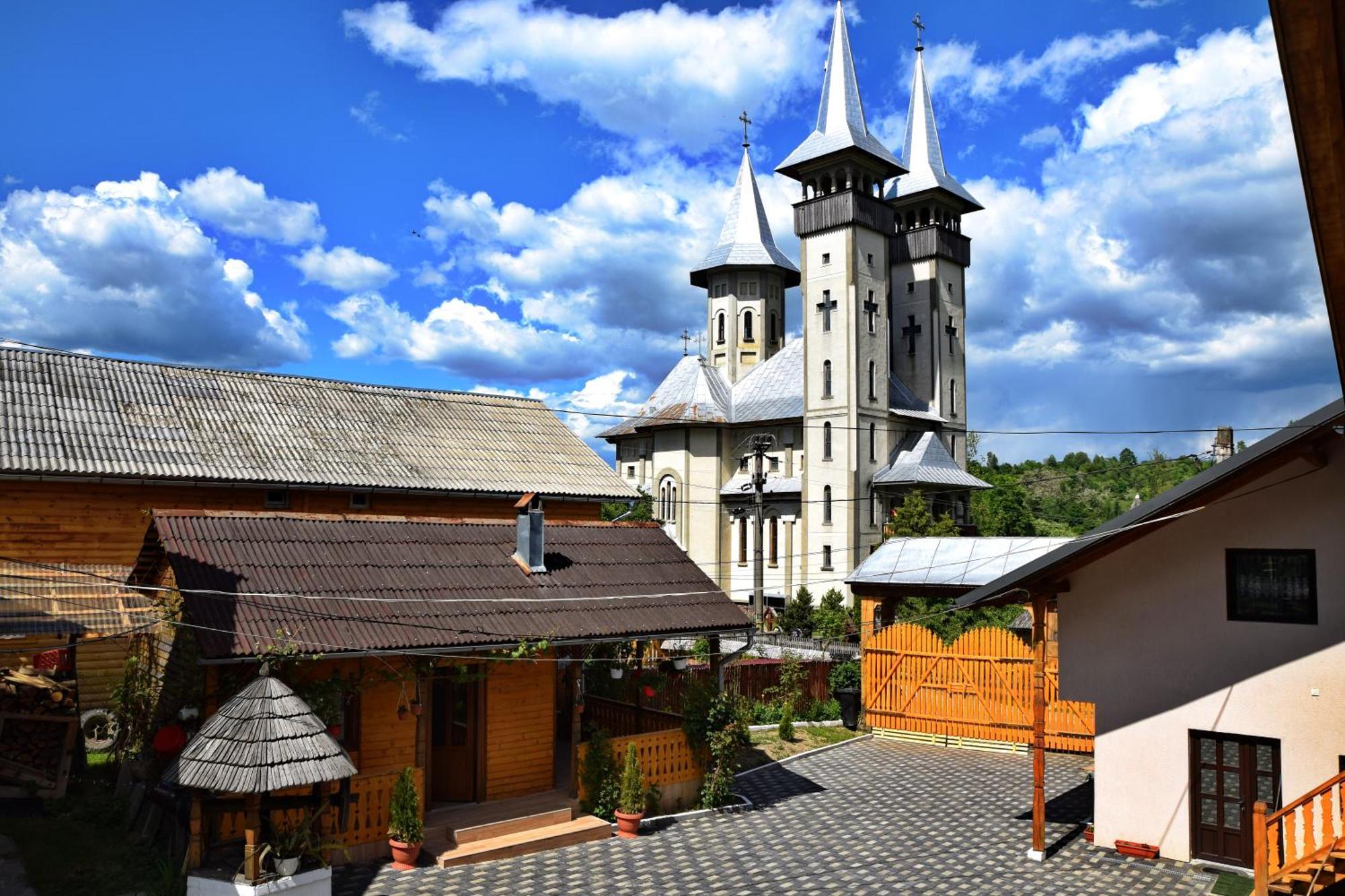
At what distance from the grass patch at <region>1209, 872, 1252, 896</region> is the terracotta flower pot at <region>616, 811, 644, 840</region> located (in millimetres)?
7448

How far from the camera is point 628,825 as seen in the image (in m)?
14.4

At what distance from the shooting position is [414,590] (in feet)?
46.0

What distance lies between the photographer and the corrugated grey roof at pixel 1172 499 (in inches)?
468

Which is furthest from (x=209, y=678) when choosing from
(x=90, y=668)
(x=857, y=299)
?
(x=857, y=299)

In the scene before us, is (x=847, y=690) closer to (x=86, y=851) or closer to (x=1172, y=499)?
(x=1172, y=499)

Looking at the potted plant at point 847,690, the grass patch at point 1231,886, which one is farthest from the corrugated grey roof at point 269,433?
the grass patch at point 1231,886

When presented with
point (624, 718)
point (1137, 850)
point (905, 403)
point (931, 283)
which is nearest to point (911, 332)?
point (931, 283)

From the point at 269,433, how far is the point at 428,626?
1245 cm

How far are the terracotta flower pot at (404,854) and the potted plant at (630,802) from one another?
3215mm

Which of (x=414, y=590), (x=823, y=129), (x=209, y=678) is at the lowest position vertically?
(x=209, y=678)

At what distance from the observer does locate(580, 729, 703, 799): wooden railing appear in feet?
49.6

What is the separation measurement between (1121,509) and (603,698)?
3414 inches

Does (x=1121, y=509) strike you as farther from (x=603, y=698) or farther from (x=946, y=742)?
(x=603, y=698)

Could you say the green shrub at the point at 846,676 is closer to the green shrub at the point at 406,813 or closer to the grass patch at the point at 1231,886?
the grass patch at the point at 1231,886
